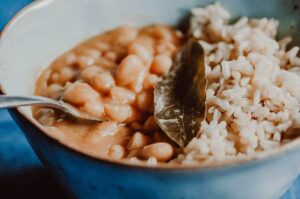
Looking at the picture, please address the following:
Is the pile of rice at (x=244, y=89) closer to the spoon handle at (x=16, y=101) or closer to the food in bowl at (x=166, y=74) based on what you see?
the food in bowl at (x=166, y=74)

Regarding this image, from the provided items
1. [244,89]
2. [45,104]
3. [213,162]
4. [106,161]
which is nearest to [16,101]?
[45,104]

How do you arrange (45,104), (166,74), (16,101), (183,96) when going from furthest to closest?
(166,74) < (183,96) < (45,104) < (16,101)

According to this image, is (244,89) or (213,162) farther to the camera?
(244,89)

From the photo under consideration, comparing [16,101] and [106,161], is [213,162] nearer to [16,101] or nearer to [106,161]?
[106,161]

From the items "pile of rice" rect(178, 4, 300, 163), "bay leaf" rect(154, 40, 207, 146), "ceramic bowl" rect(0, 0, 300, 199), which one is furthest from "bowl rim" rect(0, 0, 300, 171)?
"bay leaf" rect(154, 40, 207, 146)

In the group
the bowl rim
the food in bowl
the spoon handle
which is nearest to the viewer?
the bowl rim

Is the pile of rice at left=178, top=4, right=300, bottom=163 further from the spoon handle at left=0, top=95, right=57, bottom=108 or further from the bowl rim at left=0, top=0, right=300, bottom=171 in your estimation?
the spoon handle at left=0, top=95, right=57, bottom=108

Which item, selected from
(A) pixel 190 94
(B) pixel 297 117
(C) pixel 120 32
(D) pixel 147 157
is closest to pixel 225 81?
(A) pixel 190 94
